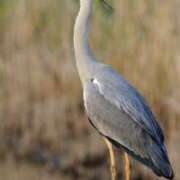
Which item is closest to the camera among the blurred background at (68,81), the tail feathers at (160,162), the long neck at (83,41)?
the tail feathers at (160,162)

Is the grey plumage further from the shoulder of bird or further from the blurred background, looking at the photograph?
the blurred background

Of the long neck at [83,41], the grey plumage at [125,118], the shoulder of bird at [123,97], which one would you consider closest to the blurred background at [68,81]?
the grey plumage at [125,118]

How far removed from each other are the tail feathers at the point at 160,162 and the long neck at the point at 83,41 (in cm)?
67

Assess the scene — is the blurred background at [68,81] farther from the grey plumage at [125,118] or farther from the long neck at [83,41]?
the long neck at [83,41]

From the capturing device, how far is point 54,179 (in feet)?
29.3

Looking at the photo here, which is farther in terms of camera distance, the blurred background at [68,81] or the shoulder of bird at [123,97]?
the blurred background at [68,81]

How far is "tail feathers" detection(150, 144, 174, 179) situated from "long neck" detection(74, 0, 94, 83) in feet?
2.20

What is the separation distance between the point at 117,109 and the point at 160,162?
1.54 feet

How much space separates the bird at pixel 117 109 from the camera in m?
6.52

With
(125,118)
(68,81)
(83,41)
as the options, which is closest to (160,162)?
(125,118)

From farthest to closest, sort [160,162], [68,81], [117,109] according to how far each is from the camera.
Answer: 1. [68,81]
2. [117,109]
3. [160,162]

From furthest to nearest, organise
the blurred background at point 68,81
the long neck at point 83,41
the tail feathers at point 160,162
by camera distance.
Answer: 1. the blurred background at point 68,81
2. the long neck at point 83,41
3. the tail feathers at point 160,162

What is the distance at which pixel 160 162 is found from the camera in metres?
6.49

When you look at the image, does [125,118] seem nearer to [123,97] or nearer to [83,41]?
[123,97]
